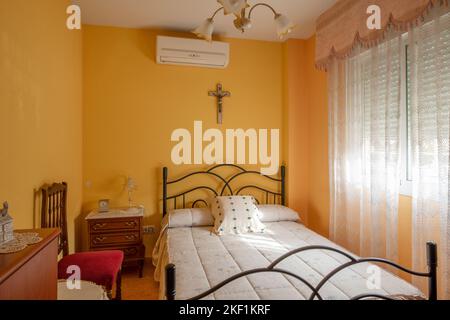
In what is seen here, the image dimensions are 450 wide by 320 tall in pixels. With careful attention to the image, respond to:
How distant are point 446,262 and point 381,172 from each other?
739 millimetres

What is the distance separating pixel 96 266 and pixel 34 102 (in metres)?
1.18

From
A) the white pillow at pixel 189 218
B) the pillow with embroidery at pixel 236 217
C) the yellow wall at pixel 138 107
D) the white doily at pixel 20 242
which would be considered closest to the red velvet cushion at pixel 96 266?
the white pillow at pixel 189 218

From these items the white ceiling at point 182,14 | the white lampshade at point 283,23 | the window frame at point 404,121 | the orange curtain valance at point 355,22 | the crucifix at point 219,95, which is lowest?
the window frame at point 404,121

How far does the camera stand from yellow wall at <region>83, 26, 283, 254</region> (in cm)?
292

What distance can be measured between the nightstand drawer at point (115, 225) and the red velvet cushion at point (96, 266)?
0.61 meters

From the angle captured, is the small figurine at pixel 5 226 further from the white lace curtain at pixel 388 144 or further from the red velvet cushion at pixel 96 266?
the white lace curtain at pixel 388 144

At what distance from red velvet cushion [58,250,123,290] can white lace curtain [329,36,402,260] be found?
78.4 inches

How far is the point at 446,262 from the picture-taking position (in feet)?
5.10

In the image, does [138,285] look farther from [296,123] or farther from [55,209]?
[296,123]

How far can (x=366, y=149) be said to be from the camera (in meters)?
2.24

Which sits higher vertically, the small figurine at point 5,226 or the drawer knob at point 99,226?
the small figurine at point 5,226

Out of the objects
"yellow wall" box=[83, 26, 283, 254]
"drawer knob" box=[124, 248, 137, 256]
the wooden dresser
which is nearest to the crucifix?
"yellow wall" box=[83, 26, 283, 254]

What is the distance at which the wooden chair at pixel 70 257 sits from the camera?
69.8 inches

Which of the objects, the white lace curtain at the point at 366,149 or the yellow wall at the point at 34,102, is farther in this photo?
the white lace curtain at the point at 366,149
